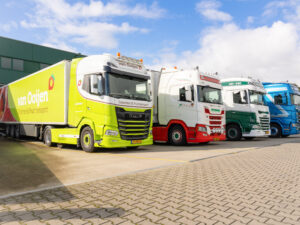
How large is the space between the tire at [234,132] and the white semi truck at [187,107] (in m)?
2.94

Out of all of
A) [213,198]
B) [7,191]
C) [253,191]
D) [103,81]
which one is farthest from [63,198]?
[103,81]

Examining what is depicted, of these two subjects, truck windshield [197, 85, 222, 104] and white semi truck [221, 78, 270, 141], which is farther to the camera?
white semi truck [221, 78, 270, 141]

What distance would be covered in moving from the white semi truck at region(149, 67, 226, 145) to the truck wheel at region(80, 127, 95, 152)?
4191 millimetres

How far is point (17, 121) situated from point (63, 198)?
1378cm

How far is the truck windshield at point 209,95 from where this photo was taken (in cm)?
1169

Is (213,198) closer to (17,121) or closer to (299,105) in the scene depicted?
(17,121)

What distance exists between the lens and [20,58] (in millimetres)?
30984

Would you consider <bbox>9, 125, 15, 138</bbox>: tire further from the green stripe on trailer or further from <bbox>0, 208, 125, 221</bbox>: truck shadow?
<bbox>0, 208, 125, 221</bbox>: truck shadow

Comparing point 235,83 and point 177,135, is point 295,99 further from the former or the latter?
point 177,135

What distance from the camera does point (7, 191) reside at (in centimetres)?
429

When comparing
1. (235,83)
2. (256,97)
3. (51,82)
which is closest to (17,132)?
(51,82)

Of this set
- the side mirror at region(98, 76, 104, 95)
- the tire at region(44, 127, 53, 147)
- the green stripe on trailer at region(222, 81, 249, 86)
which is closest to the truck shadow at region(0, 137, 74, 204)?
the side mirror at region(98, 76, 104, 95)

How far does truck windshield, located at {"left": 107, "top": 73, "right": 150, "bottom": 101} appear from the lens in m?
8.98

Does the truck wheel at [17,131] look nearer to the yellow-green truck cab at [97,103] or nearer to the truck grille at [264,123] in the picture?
the yellow-green truck cab at [97,103]
